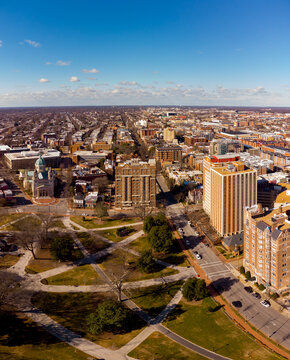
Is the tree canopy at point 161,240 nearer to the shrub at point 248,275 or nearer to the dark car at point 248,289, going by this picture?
the shrub at point 248,275

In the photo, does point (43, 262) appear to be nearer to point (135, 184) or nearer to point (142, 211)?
point (142, 211)

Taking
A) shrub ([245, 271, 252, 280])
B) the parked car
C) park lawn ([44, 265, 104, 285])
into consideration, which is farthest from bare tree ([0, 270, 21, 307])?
the parked car

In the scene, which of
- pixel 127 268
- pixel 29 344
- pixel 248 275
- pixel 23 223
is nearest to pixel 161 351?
pixel 29 344

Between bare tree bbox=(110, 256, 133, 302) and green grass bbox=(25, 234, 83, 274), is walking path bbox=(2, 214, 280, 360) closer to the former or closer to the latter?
bare tree bbox=(110, 256, 133, 302)

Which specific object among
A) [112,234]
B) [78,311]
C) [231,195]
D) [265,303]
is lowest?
[78,311]

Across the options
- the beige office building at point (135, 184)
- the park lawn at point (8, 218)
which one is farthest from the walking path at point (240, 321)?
the park lawn at point (8, 218)

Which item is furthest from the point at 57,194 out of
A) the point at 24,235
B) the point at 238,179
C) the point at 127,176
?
the point at 238,179
